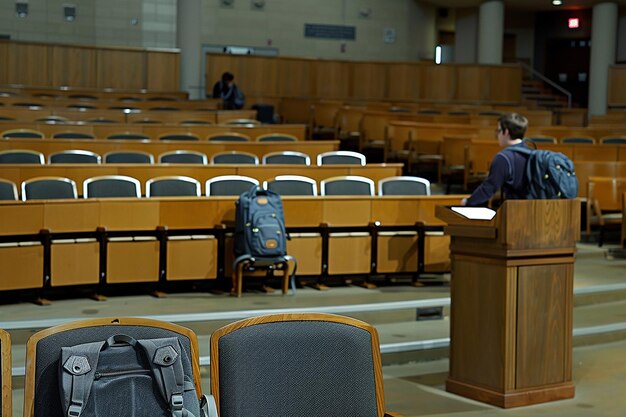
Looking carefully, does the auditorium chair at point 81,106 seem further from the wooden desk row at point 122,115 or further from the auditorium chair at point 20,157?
the auditorium chair at point 20,157

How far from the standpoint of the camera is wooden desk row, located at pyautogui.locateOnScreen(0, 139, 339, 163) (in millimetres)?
10078

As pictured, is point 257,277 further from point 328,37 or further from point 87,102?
point 328,37

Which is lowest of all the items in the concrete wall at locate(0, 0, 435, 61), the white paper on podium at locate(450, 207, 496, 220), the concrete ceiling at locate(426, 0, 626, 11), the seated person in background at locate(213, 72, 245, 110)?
the white paper on podium at locate(450, 207, 496, 220)

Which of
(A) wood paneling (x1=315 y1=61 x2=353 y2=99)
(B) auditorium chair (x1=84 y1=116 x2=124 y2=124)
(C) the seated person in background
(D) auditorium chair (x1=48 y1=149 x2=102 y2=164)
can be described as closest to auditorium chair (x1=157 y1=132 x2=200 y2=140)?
(B) auditorium chair (x1=84 y1=116 x2=124 y2=124)

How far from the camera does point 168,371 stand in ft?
8.54

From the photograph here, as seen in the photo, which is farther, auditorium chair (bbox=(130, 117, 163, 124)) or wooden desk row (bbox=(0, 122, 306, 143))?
auditorium chair (bbox=(130, 117, 163, 124))

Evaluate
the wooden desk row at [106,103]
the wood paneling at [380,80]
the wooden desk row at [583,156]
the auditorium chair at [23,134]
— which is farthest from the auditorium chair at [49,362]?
the wood paneling at [380,80]

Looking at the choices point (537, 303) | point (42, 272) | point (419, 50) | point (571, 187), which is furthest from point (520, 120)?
point (419, 50)

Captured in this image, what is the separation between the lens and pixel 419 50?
24.6 metres

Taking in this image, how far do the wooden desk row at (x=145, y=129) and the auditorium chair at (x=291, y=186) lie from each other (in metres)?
3.91

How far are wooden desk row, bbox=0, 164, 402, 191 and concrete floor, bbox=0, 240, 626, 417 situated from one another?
1.49m

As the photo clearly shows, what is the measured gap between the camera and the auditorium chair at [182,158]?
9.58 m

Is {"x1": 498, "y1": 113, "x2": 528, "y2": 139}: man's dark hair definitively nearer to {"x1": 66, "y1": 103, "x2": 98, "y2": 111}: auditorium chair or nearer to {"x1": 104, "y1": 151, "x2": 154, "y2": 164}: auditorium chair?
{"x1": 104, "y1": 151, "x2": 154, "y2": 164}: auditorium chair

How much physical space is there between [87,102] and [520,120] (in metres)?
10.4
